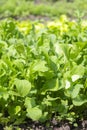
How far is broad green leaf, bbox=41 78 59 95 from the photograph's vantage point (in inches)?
121

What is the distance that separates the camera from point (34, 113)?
2918mm

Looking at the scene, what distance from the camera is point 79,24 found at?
4.09 metres

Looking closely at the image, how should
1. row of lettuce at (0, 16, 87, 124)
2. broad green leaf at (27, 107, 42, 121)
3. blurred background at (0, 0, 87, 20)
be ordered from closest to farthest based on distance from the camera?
broad green leaf at (27, 107, 42, 121) → row of lettuce at (0, 16, 87, 124) → blurred background at (0, 0, 87, 20)

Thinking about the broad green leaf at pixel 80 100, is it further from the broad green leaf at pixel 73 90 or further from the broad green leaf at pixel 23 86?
the broad green leaf at pixel 23 86

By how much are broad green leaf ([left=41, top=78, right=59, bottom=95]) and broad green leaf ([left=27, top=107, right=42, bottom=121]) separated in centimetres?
19

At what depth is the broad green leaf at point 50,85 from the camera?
3064 millimetres

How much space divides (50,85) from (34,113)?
0.28 meters

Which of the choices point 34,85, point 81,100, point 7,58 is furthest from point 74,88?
point 7,58

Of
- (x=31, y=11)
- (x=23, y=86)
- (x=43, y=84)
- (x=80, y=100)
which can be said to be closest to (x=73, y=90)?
(x=80, y=100)

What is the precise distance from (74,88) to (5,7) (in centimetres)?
904

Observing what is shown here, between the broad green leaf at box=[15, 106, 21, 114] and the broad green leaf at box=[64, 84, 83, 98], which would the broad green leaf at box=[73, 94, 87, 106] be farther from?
the broad green leaf at box=[15, 106, 21, 114]

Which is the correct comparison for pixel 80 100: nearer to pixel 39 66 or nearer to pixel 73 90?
pixel 73 90

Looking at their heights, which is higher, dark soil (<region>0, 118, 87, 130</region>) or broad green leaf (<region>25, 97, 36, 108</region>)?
broad green leaf (<region>25, 97, 36, 108</region>)

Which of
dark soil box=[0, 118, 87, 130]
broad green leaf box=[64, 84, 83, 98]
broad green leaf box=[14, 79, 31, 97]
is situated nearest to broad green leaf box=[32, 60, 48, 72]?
broad green leaf box=[14, 79, 31, 97]
